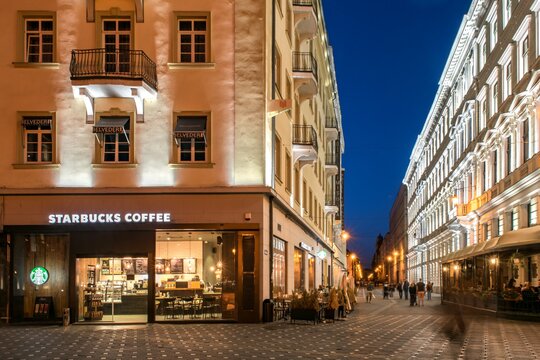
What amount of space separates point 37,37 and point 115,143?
449 centimetres

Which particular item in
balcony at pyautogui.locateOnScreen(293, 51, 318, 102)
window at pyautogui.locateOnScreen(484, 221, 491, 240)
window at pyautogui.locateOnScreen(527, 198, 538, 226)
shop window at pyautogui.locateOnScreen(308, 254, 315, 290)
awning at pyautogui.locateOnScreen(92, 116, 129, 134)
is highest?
balcony at pyautogui.locateOnScreen(293, 51, 318, 102)

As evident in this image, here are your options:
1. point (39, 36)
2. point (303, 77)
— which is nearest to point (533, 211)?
point (303, 77)

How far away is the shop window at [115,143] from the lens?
2455 cm

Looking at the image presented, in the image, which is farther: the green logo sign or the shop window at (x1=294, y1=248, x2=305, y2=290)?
the shop window at (x1=294, y1=248, x2=305, y2=290)

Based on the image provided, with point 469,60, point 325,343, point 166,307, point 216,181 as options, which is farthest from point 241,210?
point 469,60

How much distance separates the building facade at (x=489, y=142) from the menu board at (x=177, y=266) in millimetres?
12911

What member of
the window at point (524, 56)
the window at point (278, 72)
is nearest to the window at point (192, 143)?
the window at point (278, 72)

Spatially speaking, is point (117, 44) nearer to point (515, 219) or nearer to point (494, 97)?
point (515, 219)

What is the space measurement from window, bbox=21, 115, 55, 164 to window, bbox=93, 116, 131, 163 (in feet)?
5.33

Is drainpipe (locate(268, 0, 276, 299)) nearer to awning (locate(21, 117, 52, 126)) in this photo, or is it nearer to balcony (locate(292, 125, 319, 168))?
balcony (locate(292, 125, 319, 168))

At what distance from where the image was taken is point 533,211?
116ft

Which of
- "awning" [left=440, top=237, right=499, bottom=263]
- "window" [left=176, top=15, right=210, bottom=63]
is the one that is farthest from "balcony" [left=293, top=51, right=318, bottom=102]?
"awning" [left=440, top=237, right=499, bottom=263]

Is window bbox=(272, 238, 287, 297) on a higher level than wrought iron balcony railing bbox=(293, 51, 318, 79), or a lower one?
lower

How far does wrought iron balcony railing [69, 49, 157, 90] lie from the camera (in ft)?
79.6
